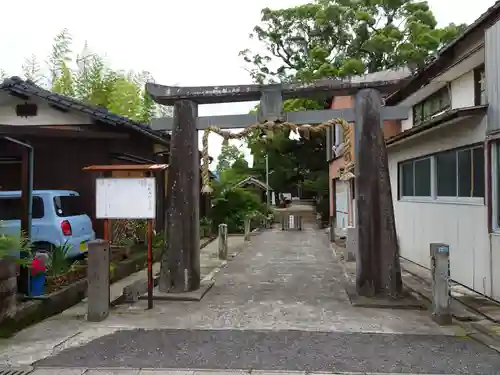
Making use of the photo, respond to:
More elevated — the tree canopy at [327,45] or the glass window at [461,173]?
the tree canopy at [327,45]

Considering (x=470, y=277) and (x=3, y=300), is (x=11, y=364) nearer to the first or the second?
(x=3, y=300)

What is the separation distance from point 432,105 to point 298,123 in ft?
16.7

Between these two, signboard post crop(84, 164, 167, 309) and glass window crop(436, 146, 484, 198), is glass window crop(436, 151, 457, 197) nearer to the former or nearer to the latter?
glass window crop(436, 146, 484, 198)

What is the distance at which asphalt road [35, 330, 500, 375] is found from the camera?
5156 mm

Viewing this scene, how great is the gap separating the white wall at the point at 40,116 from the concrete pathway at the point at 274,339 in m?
5.88

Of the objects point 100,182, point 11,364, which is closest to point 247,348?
point 11,364

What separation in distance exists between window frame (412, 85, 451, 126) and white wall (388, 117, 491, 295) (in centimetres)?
77

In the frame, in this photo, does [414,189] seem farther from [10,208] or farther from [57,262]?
[10,208]

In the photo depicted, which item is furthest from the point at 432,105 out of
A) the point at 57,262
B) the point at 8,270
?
the point at 8,270

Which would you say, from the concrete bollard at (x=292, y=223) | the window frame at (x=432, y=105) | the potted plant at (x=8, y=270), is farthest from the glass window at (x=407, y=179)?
the concrete bollard at (x=292, y=223)

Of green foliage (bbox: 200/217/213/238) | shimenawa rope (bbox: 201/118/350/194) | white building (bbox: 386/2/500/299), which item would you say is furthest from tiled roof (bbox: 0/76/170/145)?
green foliage (bbox: 200/217/213/238)

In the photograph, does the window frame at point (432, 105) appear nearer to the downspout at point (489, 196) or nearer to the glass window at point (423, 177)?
the glass window at point (423, 177)

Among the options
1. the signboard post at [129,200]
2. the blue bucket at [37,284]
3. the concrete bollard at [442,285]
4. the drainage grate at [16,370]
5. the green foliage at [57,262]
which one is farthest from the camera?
the green foliage at [57,262]

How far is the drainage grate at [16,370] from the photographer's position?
4.92 metres
